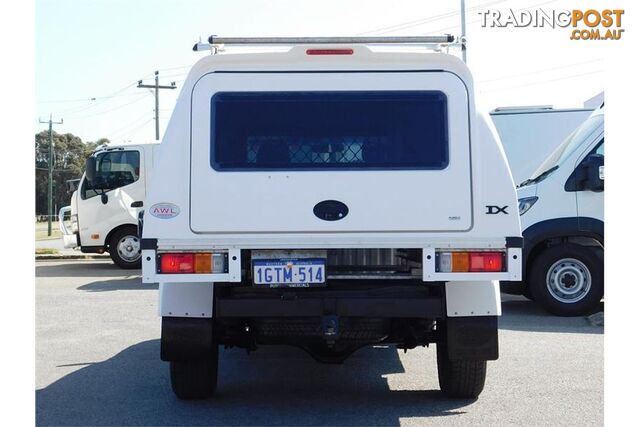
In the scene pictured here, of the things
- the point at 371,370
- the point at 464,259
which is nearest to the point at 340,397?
the point at 371,370

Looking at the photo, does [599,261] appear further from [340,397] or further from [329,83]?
[329,83]

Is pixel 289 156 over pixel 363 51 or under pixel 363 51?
under

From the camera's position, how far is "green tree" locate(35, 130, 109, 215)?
6306 centimetres

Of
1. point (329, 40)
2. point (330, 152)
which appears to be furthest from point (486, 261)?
point (329, 40)

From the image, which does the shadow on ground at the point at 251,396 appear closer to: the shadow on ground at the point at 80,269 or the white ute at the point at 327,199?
the white ute at the point at 327,199

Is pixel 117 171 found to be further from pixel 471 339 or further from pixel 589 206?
pixel 471 339

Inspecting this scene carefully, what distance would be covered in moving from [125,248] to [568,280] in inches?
381

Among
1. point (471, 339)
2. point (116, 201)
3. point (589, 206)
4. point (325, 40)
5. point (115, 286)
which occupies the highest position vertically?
point (325, 40)

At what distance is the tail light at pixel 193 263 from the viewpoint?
5.20 meters

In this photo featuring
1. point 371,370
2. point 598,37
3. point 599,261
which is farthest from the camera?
point 598,37

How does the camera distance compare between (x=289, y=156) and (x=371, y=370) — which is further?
(x=371, y=370)

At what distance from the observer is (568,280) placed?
1007 cm

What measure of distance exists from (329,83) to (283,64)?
1.10 ft

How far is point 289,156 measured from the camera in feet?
17.7
